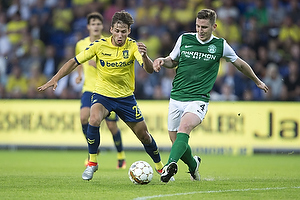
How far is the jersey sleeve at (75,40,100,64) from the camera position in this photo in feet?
24.5

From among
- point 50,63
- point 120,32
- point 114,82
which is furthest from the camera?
point 50,63

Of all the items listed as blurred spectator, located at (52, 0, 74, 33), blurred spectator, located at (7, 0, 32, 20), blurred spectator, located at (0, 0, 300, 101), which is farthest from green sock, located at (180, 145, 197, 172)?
blurred spectator, located at (7, 0, 32, 20)

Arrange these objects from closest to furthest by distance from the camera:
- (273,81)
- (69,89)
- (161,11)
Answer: (273,81) → (69,89) → (161,11)

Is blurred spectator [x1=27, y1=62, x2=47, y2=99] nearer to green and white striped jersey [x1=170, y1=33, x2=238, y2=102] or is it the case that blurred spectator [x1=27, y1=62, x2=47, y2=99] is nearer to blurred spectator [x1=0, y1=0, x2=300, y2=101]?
blurred spectator [x1=0, y1=0, x2=300, y2=101]

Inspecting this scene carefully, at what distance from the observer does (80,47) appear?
10.5m

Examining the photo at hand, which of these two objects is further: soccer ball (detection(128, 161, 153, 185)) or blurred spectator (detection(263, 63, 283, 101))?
blurred spectator (detection(263, 63, 283, 101))

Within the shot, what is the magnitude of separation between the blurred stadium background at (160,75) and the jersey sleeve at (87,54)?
6823mm

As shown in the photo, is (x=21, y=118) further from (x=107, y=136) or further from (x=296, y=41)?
(x=296, y=41)

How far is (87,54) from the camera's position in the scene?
24.8 ft

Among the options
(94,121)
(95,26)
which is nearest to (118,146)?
(95,26)

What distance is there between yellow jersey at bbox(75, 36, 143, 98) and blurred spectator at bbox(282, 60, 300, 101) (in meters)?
7.42

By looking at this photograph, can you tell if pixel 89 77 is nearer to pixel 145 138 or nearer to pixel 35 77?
pixel 145 138

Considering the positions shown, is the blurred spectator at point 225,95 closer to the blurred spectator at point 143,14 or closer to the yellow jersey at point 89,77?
the blurred spectator at point 143,14

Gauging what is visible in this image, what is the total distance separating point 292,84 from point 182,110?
26.9 feet
